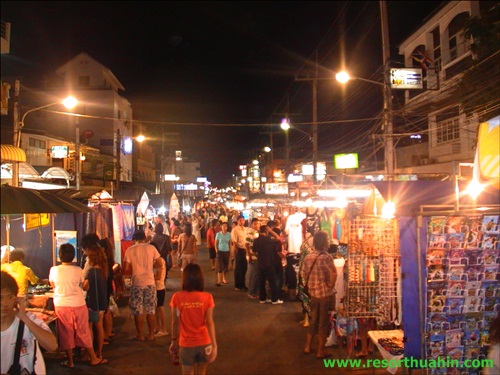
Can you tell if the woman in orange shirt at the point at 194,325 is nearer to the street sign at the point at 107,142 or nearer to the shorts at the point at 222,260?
→ the shorts at the point at 222,260

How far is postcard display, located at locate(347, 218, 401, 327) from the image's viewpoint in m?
6.62

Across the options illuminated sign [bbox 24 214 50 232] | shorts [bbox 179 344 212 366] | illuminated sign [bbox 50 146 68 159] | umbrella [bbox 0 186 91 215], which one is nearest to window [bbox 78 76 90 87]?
illuminated sign [bbox 50 146 68 159]

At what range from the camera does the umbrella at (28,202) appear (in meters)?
4.21

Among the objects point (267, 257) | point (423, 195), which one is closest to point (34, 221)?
point (267, 257)

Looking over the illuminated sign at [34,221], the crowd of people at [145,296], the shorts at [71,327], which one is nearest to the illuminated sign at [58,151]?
the crowd of people at [145,296]

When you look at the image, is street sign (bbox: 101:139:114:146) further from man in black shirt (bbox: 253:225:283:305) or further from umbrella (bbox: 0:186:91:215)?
umbrella (bbox: 0:186:91:215)

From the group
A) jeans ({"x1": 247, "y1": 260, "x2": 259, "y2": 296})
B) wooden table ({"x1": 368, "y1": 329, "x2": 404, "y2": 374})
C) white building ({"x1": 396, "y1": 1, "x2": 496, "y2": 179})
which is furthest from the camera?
white building ({"x1": 396, "y1": 1, "x2": 496, "y2": 179})

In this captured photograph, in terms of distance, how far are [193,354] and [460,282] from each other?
11.4 ft

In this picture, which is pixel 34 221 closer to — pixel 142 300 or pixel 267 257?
pixel 142 300

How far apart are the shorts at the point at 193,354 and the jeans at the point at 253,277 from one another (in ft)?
21.9

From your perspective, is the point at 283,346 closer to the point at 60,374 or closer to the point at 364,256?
the point at 364,256

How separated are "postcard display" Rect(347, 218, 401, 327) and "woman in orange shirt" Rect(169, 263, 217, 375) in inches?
116

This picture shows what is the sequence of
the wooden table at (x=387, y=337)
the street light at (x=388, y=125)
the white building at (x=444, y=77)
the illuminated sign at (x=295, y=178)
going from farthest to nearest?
1. the illuminated sign at (x=295, y=178)
2. the white building at (x=444, y=77)
3. the street light at (x=388, y=125)
4. the wooden table at (x=387, y=337)

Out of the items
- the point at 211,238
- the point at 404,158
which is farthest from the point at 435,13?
the point at 211,238
